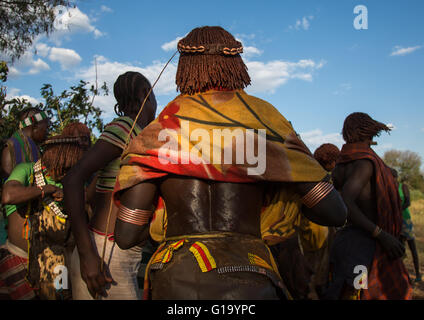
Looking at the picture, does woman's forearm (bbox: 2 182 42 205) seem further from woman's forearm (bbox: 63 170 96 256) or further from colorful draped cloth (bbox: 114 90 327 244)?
colorful draped cloth (bbox: 114 90 327 244)

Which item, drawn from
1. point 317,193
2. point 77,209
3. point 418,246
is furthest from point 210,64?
point 418,246

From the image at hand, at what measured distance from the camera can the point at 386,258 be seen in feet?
11.1

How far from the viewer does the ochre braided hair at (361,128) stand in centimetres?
362

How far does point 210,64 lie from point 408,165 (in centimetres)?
3437

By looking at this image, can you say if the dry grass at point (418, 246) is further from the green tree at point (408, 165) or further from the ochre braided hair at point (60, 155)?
the green tree at point (408, 165)

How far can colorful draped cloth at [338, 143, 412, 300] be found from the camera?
10.9ft

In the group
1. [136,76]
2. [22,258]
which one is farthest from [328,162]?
[22,258]

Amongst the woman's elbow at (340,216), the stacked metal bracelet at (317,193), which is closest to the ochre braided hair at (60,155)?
the stacked metal bracelet at (317,193)

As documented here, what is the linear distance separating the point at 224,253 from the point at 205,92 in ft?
2.67

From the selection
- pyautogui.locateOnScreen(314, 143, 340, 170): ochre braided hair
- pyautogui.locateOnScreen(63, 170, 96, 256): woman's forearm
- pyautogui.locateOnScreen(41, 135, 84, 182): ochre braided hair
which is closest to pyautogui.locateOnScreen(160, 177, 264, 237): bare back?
pyautogui.locateOnScreen(63, 170, 96, 256): woman's forearm

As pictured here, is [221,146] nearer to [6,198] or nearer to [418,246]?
[6,198]

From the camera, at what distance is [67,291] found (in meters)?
2.67

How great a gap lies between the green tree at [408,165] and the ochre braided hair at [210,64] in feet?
98.8
